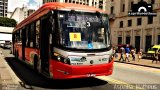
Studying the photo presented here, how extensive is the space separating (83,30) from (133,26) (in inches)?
1771

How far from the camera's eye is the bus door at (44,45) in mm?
12039

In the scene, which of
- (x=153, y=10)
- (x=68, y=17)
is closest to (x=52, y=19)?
(x=68, y=17)

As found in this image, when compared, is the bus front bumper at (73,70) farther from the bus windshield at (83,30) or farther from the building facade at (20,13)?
the building facade at (20,13)

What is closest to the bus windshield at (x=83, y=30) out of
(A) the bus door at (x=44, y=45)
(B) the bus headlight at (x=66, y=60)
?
(B) the bus headlight at (x=66, y=60)

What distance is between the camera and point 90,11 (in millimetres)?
11812

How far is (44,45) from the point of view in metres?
12.5

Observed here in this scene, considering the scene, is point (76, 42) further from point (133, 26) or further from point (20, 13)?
point (20, 13)

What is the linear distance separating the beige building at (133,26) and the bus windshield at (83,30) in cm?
3748

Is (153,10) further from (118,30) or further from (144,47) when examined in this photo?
(118,30)

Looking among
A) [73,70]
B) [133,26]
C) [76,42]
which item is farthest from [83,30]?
[133,26]

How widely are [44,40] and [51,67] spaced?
1559 mm

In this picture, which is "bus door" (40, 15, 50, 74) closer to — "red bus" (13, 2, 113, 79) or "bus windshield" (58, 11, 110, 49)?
"red bus" (13, 2, 113, 79)

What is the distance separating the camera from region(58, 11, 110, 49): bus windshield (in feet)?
36.3

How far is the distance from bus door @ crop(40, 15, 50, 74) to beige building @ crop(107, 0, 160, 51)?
37116 mm
